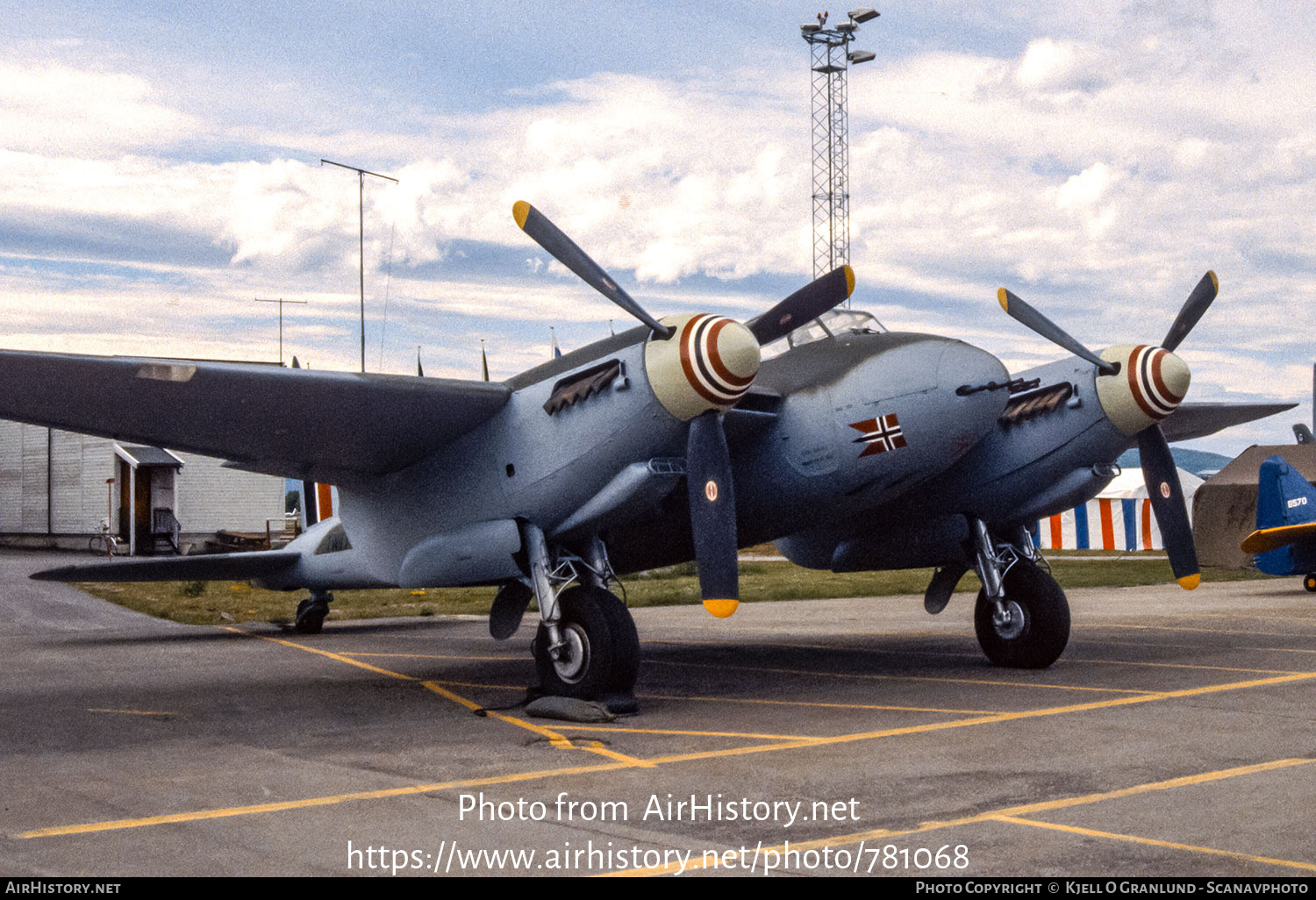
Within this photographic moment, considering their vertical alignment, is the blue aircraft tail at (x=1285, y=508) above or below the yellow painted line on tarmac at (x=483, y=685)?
above

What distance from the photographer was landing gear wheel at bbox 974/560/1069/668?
1273 centimetres

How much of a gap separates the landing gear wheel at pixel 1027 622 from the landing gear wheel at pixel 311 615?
10.4 metres

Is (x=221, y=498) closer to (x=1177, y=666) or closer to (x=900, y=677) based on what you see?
(x=900, y=677)

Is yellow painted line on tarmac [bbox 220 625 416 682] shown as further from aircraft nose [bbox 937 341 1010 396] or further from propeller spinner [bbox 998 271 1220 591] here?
propeller spinner [bbox 998 271 1220 591]

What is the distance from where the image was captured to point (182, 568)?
53.6 feet

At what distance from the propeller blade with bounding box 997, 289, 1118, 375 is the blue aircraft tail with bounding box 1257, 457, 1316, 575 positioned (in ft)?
42.9

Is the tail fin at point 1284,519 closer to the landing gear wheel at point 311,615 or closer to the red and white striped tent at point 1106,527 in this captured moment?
the red and white striped tent at point 1106,527

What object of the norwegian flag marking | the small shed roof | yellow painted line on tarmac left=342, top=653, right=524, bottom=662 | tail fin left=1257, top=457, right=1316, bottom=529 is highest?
the small shed roof

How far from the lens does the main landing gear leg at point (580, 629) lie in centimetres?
1034

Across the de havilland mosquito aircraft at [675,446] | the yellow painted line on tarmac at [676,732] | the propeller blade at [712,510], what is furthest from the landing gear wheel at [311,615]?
the propeller blade at [712,510]

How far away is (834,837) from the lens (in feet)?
19.5

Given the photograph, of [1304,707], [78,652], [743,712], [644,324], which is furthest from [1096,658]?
[78,652]

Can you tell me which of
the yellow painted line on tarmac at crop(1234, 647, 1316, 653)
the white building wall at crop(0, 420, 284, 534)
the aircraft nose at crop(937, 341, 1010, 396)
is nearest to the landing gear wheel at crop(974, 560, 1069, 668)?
the aircraft nose at crop(937, 341, 1010, 396)

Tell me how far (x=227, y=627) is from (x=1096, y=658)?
14.1 metres
